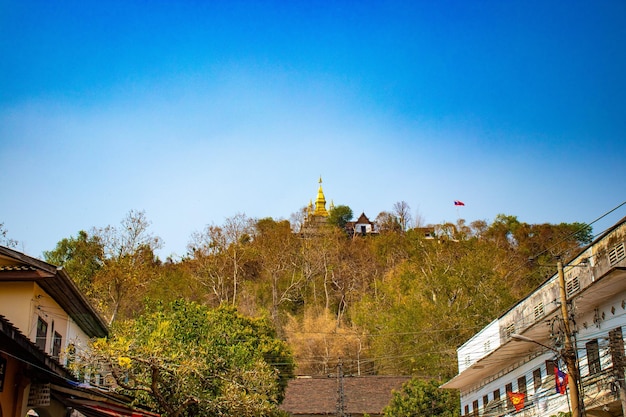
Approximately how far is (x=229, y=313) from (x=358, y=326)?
2167 cm

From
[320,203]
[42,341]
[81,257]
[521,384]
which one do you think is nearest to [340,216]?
[320,203]

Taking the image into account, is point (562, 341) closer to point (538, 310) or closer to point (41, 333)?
point (538, 310)

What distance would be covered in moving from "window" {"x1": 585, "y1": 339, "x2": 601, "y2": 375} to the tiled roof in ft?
94.5

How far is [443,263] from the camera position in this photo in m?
59.8

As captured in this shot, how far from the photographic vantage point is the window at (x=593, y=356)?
72.1 ft

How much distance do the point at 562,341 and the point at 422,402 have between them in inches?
742

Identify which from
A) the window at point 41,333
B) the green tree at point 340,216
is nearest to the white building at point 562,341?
the window at point 41,333

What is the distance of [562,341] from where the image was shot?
22.6m

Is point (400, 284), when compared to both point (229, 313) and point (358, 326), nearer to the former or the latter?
point (358, 326)

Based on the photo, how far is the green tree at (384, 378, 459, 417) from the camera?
4012cm

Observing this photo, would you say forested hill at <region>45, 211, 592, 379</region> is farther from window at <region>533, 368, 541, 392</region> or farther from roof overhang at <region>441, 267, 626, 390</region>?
window at <region>533, 368, 541, 392</region>

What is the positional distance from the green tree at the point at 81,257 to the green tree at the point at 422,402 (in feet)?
66.8

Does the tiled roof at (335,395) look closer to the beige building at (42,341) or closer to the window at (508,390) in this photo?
the window at (508,390)

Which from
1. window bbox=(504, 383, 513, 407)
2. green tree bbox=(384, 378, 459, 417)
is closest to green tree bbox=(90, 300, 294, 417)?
window bbox=(504, 383, 513, 407)
